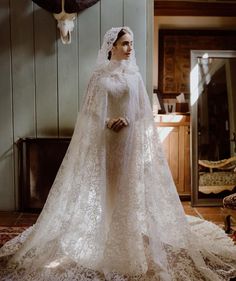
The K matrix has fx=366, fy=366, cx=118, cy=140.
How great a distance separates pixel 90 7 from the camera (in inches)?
139

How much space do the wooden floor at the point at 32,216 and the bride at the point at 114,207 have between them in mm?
876

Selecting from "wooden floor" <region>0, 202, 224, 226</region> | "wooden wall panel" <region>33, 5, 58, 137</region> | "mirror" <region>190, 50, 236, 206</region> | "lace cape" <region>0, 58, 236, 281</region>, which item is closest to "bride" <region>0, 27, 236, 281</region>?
"lace cape" <region>0, 58, 236, 281</region>

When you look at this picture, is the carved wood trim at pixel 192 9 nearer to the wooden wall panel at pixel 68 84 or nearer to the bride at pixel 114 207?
the wooden wall panel at pixel 68 84

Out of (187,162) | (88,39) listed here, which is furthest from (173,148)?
(88,39)

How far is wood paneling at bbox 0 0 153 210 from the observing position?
3553 mm

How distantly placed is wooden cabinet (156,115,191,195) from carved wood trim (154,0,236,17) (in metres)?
1.31

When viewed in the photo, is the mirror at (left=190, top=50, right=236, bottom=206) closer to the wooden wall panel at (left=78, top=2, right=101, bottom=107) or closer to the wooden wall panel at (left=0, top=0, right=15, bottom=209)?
the wooden wall panel at (left=78, top=2, right=101, bottom=107)

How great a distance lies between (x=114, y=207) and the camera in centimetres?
221

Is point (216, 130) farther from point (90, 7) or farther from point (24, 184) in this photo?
point (24, 184)

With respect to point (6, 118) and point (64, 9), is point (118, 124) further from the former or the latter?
point (6, 118)

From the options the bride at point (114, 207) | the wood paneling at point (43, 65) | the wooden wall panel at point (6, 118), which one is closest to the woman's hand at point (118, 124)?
the bride at point (114, 207)

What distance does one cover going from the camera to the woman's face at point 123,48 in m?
2.31

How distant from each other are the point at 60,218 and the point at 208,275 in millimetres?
959

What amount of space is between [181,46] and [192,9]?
46 centimetres
